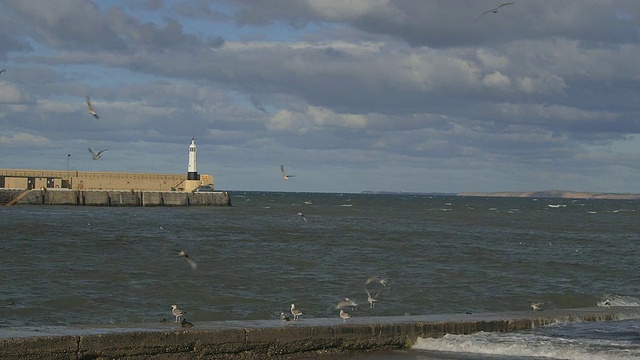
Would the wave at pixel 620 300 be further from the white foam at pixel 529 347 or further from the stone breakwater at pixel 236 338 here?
the white foam at pixel 529 347

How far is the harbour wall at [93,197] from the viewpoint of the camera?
9400 cm

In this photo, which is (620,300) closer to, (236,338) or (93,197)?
(236,338)

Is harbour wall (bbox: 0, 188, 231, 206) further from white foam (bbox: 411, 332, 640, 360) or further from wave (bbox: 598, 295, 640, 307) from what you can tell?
white foam (bbox: 411, 332, 640, 360)

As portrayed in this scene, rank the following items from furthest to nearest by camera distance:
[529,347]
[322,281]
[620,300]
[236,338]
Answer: [322,281] < [620,300] < [529,347] < [236,338]

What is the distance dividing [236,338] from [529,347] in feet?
14.3

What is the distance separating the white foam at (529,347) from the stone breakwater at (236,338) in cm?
35

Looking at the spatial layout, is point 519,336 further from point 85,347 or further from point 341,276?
point 341,276

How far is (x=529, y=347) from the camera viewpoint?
14109 millimetres

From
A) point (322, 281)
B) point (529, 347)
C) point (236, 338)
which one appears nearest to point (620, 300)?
point (322, 281)

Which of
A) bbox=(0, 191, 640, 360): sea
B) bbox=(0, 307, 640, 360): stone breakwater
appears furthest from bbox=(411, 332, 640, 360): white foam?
bbox=(0, 307, 640, 360): stone breakwater

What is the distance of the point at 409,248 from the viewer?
4259 centimetres

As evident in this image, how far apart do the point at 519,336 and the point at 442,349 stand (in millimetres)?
1673

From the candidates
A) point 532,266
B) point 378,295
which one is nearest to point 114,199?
point 532,266

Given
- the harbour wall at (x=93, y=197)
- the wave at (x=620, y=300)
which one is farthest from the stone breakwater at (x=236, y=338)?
the harbour wall at (x=93, y=197)
